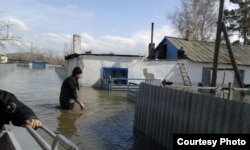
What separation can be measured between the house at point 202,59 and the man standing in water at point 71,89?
16.8 meters

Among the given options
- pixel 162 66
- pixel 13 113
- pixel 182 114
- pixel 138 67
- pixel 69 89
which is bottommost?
pixel 182 114

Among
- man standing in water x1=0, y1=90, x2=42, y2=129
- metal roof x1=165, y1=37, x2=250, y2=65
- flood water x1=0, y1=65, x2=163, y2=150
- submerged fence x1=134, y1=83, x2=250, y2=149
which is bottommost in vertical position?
flood water x1=0, y1=65, x2=163, y2=150

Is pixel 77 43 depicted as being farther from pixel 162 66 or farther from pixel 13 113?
pixel 13 113

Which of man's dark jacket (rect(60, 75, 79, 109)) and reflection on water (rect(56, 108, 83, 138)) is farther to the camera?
man's dark jacket (rect(60, 75, 79, 109))

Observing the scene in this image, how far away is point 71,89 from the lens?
11016 mm

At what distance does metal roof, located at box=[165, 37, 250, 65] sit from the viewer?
2828 cm

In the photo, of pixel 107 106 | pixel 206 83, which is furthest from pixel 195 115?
pixel 206 83

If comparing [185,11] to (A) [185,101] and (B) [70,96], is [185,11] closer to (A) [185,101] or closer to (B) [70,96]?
(B) [70,96]

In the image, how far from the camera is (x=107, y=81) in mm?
23203

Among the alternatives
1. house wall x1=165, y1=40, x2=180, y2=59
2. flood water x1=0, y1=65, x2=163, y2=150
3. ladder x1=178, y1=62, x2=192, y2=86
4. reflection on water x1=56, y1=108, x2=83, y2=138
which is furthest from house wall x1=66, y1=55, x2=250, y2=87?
reflection on water x1=56, y1=108, x2=83, y2=138

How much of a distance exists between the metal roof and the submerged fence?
19.1m

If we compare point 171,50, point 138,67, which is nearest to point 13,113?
point 138,67

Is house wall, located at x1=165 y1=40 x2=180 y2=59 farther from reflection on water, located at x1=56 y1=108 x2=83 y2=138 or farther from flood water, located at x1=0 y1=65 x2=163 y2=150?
reflection on water, located at x1=56 y1=108 x2=83 y2=138

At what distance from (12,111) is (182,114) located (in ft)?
14.3
